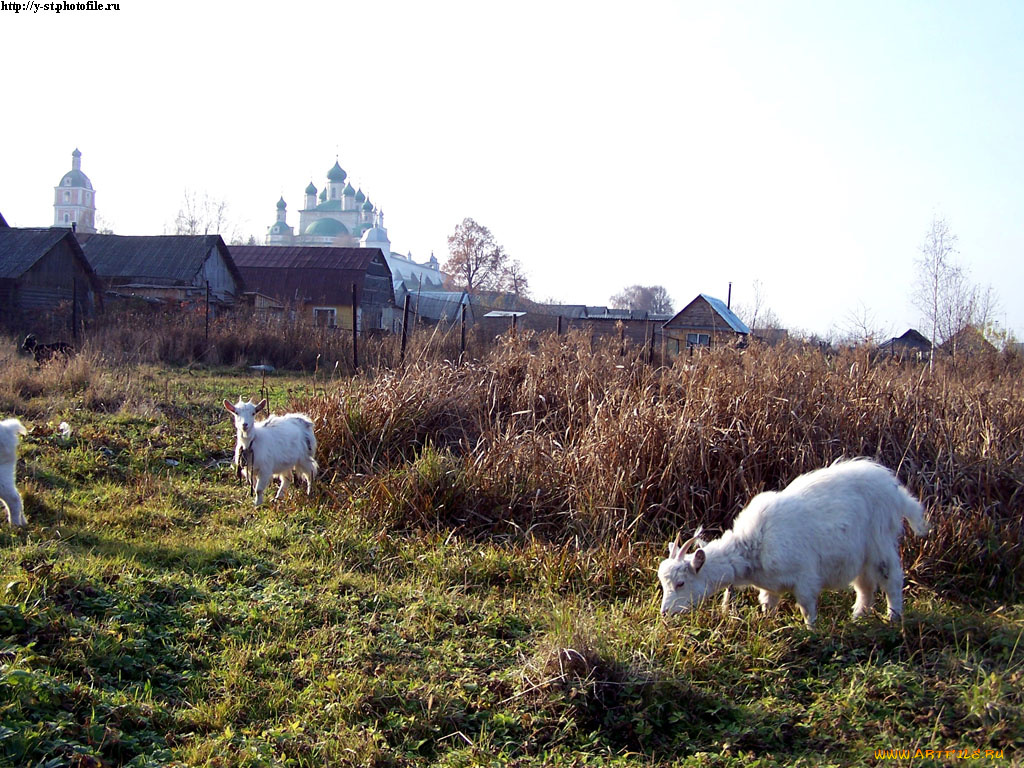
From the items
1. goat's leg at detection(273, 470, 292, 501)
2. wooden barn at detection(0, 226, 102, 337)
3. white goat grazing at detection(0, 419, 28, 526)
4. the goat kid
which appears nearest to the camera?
white goat grazing at detection(0, 419, 28, 526)

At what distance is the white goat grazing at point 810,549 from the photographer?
4887 millimetres

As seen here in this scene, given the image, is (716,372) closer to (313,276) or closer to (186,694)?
(186,694)

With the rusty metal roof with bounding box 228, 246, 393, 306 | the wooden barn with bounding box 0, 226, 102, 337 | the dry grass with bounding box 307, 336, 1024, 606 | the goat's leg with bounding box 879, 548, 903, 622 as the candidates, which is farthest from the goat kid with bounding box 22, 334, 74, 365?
the rusty metal roof with bounding box 228, 246, 393, 306

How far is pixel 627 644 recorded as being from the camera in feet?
14.7

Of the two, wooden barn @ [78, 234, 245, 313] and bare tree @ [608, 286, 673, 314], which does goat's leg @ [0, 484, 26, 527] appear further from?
bare tree @ [608, 286, 673, 314]

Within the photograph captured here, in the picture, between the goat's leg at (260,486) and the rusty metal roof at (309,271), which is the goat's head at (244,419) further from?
the rusty metal roof at (309,271)

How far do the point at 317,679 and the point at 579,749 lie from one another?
1.43 metres

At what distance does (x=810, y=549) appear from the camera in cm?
487

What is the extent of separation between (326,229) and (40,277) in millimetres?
77760

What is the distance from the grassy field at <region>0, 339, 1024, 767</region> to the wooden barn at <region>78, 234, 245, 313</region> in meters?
23.7

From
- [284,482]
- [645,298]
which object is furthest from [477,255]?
[284,482]

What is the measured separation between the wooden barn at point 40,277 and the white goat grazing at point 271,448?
17694 millimetres

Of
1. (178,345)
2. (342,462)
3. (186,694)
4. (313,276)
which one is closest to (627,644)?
(186,694)

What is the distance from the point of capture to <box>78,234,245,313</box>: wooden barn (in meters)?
32.1
